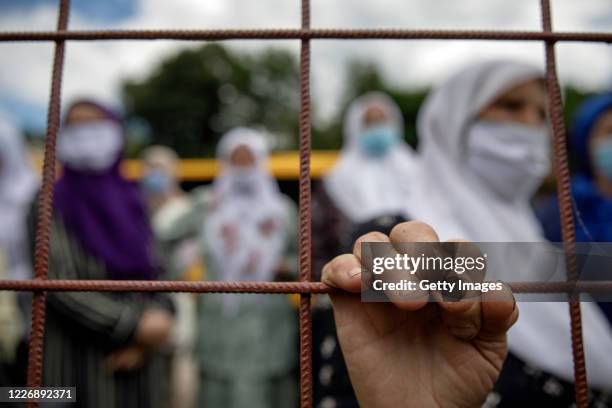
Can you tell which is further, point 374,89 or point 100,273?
point 374,89

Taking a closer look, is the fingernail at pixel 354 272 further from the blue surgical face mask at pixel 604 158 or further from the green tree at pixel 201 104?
the green tree at pixel 201 104

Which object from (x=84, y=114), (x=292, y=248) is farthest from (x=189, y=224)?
(x=84, y=114)

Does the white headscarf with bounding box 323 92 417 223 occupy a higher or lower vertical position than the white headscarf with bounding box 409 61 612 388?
higher

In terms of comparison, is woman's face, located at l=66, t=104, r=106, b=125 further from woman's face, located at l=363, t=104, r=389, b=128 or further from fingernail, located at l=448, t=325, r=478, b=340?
fingernail, located at l=448, t=325, r=478, b=340

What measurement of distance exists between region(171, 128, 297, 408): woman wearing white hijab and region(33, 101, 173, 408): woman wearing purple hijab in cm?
40

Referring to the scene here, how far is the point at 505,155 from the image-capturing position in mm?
1186

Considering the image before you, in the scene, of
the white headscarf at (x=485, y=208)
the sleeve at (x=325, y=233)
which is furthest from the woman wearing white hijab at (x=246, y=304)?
the white headscarf at (x=485, y=208)

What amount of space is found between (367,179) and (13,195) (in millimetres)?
1898

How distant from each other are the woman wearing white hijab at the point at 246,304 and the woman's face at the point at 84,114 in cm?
89

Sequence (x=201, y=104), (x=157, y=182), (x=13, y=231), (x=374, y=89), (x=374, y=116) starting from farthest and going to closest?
(x=374, y=89), (x=201, y=104), (x=157, y=182), (x=374, y=116), (x=13, y=231)

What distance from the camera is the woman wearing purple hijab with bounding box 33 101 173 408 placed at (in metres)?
1.51

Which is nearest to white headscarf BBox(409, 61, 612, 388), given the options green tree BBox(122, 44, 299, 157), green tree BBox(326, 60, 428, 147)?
green tree BBox(326, 60, 428, 147)

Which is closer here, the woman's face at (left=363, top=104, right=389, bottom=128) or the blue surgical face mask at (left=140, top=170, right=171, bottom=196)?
Result: the woman's face at (left=363, top=104, right=389, bottom=128)

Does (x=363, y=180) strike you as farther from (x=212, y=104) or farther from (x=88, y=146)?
(x=212, y=104)
